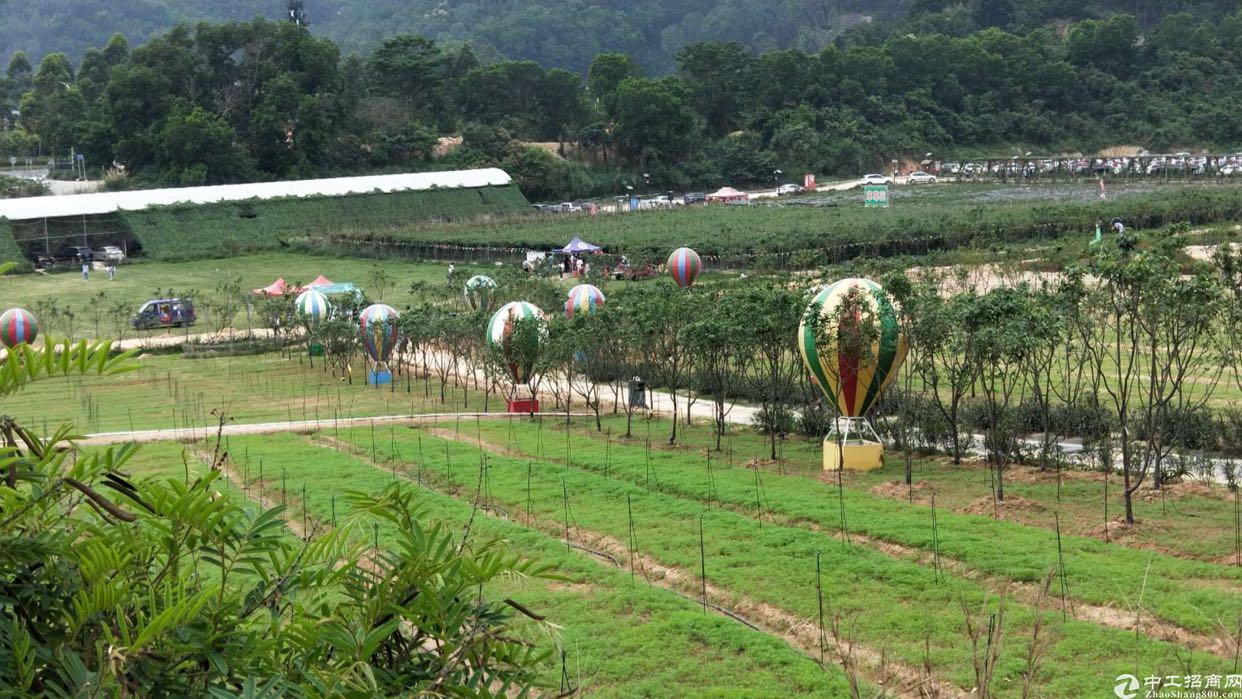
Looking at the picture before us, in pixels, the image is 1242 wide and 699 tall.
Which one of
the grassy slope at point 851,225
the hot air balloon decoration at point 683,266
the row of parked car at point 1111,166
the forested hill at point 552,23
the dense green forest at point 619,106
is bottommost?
the hot air balloon decoration at point 683,266

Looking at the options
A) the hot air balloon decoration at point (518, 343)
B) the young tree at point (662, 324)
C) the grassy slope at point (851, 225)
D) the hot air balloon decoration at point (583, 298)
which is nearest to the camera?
the young tree at point (662, 324)

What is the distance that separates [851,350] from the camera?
25.9 meters

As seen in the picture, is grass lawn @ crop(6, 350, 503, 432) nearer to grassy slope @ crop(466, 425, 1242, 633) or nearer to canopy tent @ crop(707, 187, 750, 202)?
grassy slope @ crop(466, 425, 1242, 633)

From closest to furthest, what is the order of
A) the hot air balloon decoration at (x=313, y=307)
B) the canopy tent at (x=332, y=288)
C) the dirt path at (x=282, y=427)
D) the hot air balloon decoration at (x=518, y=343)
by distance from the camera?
the dirt path at (x=282, y=427) → the hot air balloon decoration at (x=518, y=343) → the hot air balloon decoration at (x=313, y=307) → the canopy tent at (x=332, y=288)

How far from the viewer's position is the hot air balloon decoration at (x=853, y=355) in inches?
1020

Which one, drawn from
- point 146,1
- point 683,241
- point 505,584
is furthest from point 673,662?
point 146,1

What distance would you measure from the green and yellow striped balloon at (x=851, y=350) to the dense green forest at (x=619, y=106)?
6833cm

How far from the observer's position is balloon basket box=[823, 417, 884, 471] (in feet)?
86.1

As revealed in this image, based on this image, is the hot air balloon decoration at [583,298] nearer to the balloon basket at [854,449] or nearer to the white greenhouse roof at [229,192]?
the balloon basket at [854,449]

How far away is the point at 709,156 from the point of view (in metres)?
106

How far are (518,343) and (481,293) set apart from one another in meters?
14.7

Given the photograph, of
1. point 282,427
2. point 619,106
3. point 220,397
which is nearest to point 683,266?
point 220,397

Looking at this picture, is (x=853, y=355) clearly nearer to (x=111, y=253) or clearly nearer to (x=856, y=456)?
(x=856, y=456)

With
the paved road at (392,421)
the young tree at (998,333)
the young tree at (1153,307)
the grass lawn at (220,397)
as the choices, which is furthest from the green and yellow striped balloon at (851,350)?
the grass lawn at (220,397)
